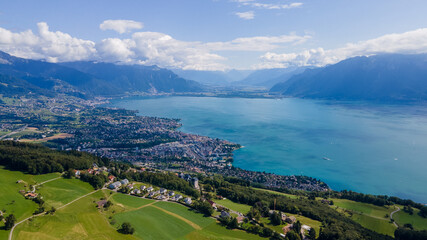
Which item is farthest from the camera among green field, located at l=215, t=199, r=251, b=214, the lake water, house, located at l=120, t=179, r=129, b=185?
the lake water

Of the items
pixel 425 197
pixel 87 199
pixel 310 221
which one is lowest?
pixel 425 197

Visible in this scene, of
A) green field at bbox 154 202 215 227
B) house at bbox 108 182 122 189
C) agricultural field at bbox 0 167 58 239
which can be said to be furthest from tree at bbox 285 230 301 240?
agricultural field at bbox 0 167 58 239

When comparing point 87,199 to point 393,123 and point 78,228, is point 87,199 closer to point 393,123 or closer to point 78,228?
point 78,228

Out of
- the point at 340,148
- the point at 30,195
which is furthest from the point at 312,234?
the point at 340,148

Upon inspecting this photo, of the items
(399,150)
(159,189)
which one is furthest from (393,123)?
(159,189)

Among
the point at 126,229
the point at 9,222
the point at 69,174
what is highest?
the point at 9,222

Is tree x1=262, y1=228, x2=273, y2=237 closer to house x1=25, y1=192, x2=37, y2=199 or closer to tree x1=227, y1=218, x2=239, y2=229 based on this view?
tree x1=227, y1=218, x2=239, y2=229

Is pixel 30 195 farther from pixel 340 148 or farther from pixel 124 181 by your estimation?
pixel 340 148
